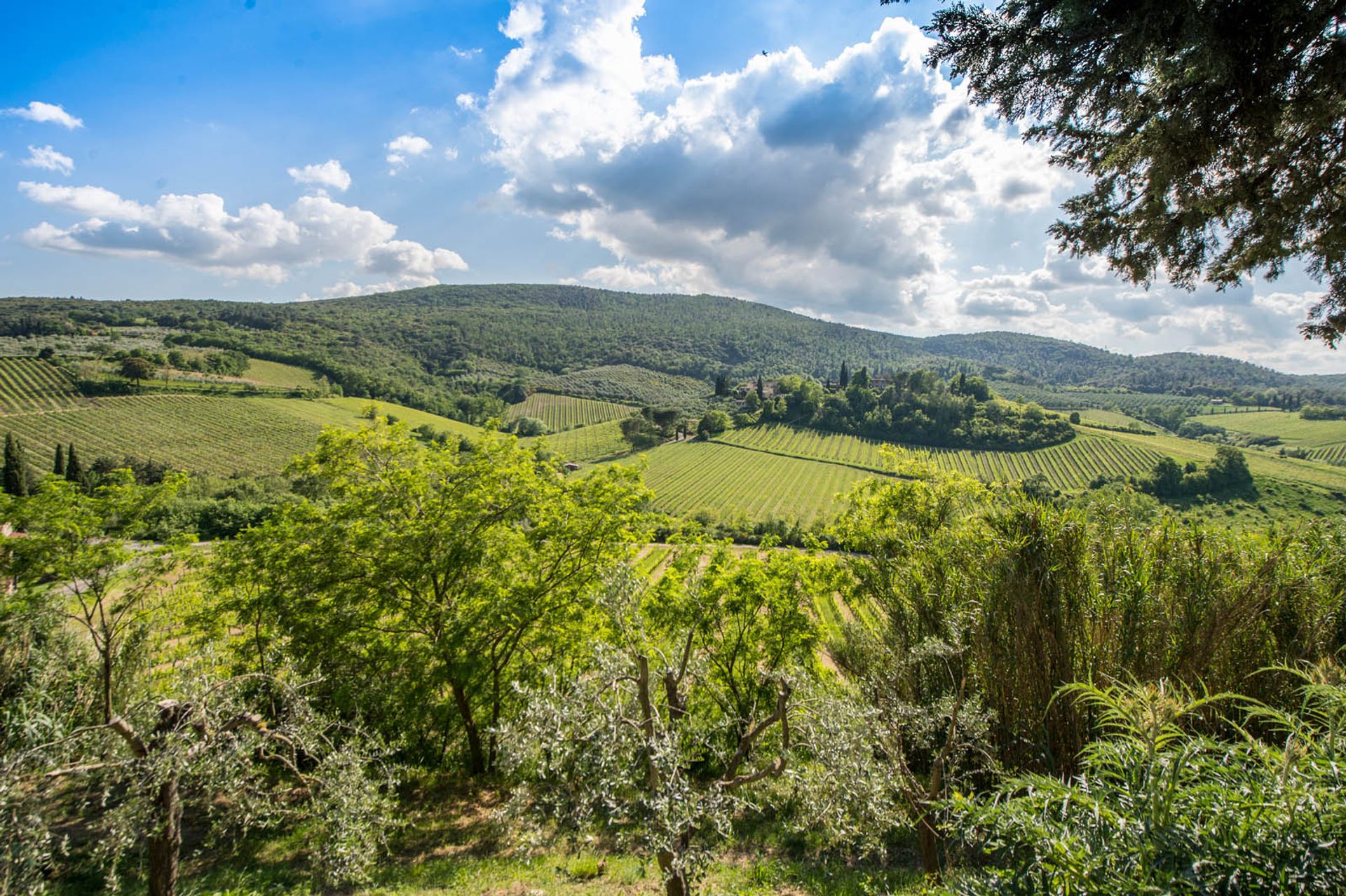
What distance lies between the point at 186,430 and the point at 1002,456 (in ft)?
455

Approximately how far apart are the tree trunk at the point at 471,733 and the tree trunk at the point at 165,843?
20.4ft

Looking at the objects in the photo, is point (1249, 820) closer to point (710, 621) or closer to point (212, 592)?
point (710, 621)

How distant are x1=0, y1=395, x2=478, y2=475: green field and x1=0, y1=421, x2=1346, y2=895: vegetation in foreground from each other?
5383 cm

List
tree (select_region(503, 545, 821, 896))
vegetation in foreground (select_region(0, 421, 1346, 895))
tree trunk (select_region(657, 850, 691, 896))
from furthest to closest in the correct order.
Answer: tree trunk (select_region(657, 850, 691, 896))
tree (select_region(503, 545, 821, 896))
vegetation in foreground (select_region(0, 421, 1346, 895))

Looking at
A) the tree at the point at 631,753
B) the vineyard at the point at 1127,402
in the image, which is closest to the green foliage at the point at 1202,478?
the vineyard at the point at 1127,402

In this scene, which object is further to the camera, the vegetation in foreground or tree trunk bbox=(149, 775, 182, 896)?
tree trunk bbox=(149, 775, 182, 896)

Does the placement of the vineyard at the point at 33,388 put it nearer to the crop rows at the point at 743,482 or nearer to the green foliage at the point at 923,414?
the crop rows at the point at 743,482

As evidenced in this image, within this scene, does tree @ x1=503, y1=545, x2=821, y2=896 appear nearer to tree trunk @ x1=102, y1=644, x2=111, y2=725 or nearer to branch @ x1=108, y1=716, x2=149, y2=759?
branch @ x1=108, y1=716, x2=149, y2=759

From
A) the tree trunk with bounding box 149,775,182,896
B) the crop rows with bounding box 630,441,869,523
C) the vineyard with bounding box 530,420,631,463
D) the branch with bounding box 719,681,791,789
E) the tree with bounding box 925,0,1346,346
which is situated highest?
the tree with bounding box 925,0,1346,346

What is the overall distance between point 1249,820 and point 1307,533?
852 cm

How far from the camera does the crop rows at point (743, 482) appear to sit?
233 feet

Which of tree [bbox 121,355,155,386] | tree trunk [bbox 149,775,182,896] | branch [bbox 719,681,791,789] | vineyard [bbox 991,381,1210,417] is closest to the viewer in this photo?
tree trunk [bbox 149,775,182,896]

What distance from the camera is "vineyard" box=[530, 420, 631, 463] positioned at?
345 feet

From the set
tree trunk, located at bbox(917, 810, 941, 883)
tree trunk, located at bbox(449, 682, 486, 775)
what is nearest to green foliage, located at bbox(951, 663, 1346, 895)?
tree trunk, located at bbox(917, 810, 941, 883)
